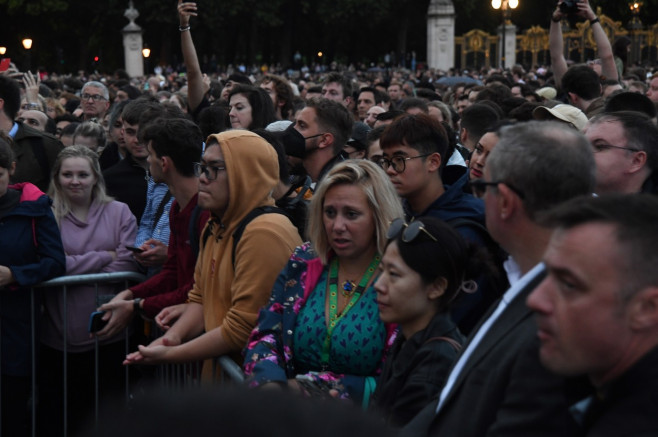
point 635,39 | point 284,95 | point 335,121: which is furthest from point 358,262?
point 635,39

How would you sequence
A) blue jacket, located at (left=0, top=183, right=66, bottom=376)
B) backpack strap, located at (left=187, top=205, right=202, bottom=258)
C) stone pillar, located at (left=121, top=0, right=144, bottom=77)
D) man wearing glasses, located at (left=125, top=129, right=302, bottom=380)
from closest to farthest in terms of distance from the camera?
man wearing glasses, located at (left=125, top=129, right=302, bottom=380) → backpack strap, located at (left=187, top=205, right=202, bottom=258) → blue jacket, located at (left=0, top=183, right=66, bottom=376) → stone pillar, located at (left=121, top=0, right=144, bottom=77)

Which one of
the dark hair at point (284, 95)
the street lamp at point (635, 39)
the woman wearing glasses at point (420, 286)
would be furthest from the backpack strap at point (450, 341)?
the street lamp at point (635, 39)

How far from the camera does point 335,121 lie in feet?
20.8

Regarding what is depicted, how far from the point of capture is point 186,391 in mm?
1161

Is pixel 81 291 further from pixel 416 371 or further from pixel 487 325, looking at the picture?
pixel 487 325

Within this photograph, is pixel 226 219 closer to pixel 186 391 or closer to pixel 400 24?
pixel 186 391

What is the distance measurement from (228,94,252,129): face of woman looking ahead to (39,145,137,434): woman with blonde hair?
1723 millimetres

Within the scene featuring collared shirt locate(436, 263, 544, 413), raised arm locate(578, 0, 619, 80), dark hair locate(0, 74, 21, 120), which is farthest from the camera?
raised arm locate(578, 0, 619, 80)

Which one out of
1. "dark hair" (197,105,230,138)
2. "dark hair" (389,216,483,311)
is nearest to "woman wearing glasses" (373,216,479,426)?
"dark hair" (389,216,483,311)

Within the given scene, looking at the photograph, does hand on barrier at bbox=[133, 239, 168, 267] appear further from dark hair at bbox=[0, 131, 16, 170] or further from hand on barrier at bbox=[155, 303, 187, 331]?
dark hair at bbox=[0, 131, 16, 170]

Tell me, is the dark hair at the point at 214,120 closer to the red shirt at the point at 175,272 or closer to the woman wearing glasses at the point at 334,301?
the red shirt at the point at 175,272

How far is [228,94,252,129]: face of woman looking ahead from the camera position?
311 inches

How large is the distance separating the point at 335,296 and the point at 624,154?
166cm

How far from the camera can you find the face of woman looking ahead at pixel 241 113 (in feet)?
25.9
